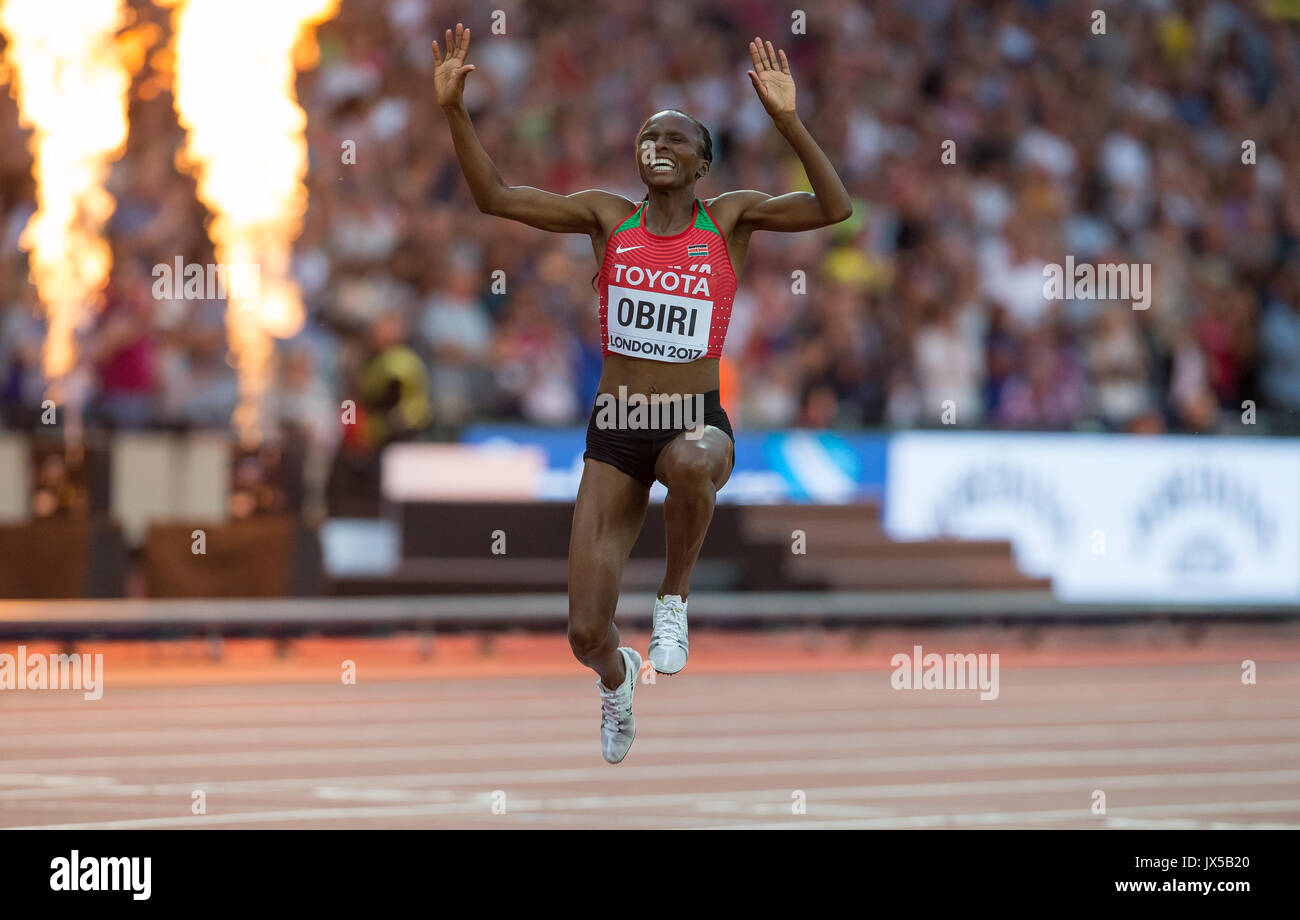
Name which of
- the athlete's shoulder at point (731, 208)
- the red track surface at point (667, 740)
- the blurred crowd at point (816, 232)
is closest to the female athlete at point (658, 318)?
the athlete's shoulder at point (731, 208)

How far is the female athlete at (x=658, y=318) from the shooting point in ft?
23.8

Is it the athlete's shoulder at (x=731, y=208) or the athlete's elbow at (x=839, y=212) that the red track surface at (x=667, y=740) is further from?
the athlete's elbow at (x=839, y=212)

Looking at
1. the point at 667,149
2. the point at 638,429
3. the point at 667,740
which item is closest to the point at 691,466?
the point at 638,429

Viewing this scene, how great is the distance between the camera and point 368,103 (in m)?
19.0

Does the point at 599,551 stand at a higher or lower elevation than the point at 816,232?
lower

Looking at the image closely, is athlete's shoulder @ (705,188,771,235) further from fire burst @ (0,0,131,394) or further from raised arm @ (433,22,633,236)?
fire burst @ (0,0,131,394)

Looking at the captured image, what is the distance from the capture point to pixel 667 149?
7320mm

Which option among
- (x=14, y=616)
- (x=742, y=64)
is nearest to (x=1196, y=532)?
(x=742, y=64)

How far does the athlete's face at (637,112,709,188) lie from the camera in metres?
7.32

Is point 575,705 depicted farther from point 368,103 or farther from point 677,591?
point 368,103

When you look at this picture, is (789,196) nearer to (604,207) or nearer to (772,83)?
(772,83)

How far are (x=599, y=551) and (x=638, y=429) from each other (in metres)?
0.49

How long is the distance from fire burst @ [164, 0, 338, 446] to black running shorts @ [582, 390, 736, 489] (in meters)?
10.4

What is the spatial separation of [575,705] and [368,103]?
7.72 meters
